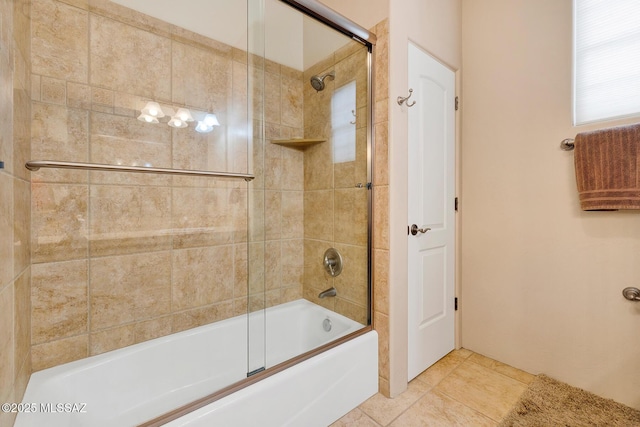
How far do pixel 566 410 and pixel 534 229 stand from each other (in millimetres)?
963

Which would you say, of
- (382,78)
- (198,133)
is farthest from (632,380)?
(198,133)

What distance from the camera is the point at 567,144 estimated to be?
4.96ft

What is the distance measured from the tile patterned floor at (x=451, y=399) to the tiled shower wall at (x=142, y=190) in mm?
858

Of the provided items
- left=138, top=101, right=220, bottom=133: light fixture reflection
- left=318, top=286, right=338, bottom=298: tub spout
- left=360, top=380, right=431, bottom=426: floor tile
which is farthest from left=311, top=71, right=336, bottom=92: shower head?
left=360, top=380, right=431, bottom=426: floor tile

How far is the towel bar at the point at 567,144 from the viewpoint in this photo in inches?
59.1

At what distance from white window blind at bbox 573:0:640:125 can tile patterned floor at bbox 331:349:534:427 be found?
159 centimetres

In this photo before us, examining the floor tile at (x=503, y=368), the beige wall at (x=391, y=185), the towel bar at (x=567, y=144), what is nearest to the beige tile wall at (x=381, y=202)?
the beige wall at (x=391, y=185)

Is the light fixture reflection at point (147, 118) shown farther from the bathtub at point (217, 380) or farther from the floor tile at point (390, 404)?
the floor tile at point (390, 404)

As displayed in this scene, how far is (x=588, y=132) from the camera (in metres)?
1.42

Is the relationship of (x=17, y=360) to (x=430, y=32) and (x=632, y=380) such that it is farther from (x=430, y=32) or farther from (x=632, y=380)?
(x=632, y=380)

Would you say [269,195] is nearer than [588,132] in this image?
No

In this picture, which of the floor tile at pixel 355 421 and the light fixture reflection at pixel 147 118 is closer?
the floor tile at pixel 355 421

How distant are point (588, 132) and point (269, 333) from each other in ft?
6.76

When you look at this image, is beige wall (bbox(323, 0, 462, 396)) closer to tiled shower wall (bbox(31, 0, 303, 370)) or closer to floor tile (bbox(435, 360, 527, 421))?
floor tile (bbox(435, 360, 527, 421))
